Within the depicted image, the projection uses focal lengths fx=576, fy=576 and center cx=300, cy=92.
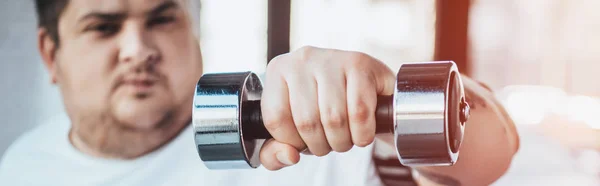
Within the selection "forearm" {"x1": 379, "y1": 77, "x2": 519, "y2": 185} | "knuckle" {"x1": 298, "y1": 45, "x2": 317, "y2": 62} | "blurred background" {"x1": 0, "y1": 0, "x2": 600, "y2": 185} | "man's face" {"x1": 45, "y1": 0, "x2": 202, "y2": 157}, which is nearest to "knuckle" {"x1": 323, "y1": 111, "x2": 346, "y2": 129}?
"knuckle" {"x1": 298, "y1": 45, "x2": 317, "y2": 62}

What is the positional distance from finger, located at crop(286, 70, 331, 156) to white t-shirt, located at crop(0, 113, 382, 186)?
0.46m

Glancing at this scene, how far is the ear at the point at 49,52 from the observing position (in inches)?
41.9

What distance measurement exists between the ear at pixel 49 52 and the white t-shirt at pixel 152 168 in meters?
0.09

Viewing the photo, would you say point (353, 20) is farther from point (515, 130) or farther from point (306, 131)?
point (306, 131)

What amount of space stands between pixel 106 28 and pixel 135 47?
0.22ft

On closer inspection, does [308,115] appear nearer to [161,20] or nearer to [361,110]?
[361,110]

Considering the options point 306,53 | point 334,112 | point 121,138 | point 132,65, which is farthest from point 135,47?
point 334,112

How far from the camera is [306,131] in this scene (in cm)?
48

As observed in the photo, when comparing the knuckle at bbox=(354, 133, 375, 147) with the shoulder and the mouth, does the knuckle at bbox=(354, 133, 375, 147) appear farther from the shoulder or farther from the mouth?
the shoulder

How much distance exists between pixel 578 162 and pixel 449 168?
7.6 inches

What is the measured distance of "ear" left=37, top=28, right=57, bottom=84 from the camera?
1.07m

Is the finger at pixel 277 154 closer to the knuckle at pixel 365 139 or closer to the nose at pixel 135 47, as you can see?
the knuckle at pixel 365 139

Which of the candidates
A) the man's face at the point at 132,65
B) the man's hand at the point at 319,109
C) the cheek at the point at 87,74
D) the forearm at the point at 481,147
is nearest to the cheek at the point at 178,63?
the man's face at the point at 132,65

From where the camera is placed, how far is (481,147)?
743mm
